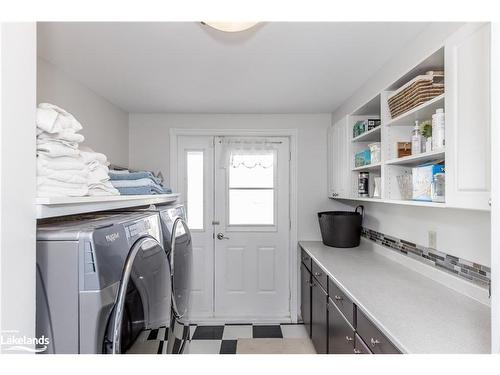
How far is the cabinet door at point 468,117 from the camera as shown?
1.05m

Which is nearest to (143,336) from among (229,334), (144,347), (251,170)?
(144,347)

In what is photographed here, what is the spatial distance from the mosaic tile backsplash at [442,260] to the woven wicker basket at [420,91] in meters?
0.86

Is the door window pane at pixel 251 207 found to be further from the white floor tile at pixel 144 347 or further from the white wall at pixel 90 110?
the white floor tile at pixel 144 347

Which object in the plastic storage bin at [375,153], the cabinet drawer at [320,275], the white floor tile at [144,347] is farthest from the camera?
the cabinet drawer at [320,275]

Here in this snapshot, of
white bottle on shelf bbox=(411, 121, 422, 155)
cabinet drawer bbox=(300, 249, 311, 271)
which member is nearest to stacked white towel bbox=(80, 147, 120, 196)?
white bottle on shelf bbox=(411, 121, 422, 155)

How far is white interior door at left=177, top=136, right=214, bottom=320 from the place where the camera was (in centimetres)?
334

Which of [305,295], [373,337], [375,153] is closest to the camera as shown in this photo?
[373,337]

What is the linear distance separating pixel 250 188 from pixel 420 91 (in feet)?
6.98

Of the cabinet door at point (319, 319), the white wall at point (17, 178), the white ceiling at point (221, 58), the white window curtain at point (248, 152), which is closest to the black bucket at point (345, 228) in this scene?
the cabinet door at point (319, 319)

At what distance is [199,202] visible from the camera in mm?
3375

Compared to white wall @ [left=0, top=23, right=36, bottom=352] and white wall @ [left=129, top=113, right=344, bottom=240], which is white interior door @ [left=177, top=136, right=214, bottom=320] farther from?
white wall @ [left=0, top=23, right=36, bottom=352]

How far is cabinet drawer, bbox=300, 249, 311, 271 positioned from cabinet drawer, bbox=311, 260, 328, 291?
6.5 inches

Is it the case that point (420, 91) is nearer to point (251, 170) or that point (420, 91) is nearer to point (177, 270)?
point (177, 270)
